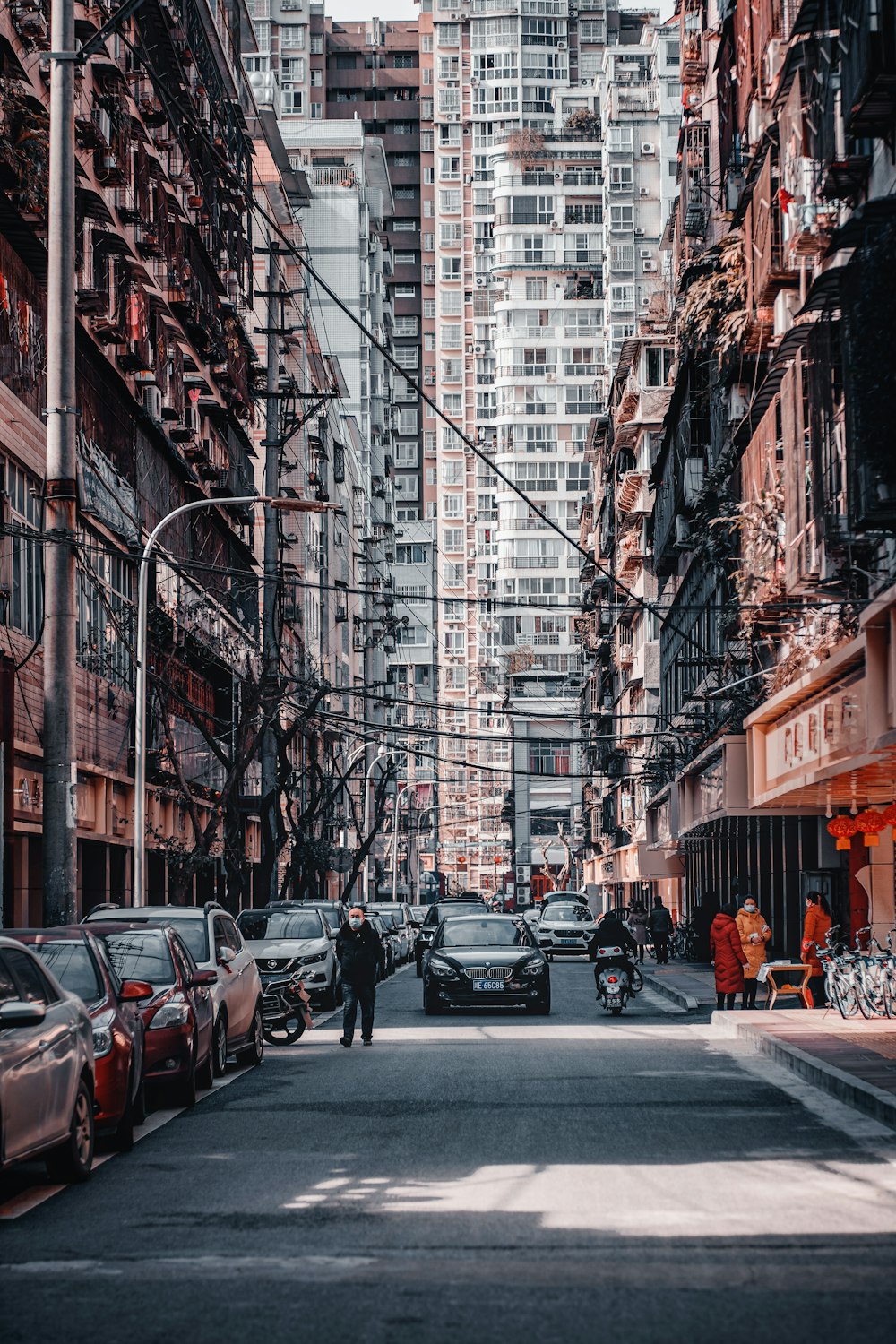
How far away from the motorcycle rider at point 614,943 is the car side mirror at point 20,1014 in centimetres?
2086

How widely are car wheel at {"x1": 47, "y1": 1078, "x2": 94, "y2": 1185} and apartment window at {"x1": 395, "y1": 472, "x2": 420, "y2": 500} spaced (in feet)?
570

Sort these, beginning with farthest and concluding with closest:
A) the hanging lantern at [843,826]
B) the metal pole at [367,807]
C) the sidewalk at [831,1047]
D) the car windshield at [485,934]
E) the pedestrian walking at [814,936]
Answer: the metal pole at [367,807]
the car windshield at [485,934]
the hanging lantern at [843,826]
the pedestrian walking at [814,936]
the sidewalk at [831,1047]

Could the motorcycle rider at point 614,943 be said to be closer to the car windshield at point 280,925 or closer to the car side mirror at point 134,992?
the car windshield at point 280,925

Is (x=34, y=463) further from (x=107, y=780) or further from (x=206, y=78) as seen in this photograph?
(x=206, y=78)

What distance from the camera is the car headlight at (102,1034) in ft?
47.8

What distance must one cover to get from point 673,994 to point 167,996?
2076 centimetres

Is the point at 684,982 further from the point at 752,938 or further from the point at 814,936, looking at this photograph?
the point at 814,936

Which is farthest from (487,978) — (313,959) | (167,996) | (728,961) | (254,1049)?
(167,996)

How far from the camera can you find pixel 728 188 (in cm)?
4016

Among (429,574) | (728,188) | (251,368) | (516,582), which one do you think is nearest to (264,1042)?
(728,188)

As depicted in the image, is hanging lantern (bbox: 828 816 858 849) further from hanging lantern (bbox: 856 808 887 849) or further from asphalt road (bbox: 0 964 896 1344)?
asphalt road (bbox: 0 964 896 1344)

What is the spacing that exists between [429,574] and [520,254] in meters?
31.9

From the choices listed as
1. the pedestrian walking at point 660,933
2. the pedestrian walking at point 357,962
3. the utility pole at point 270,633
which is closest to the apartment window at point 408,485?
the pedestrian walking at point 660,933

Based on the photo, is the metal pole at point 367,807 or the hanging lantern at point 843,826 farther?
the metal pole at point 367,807
